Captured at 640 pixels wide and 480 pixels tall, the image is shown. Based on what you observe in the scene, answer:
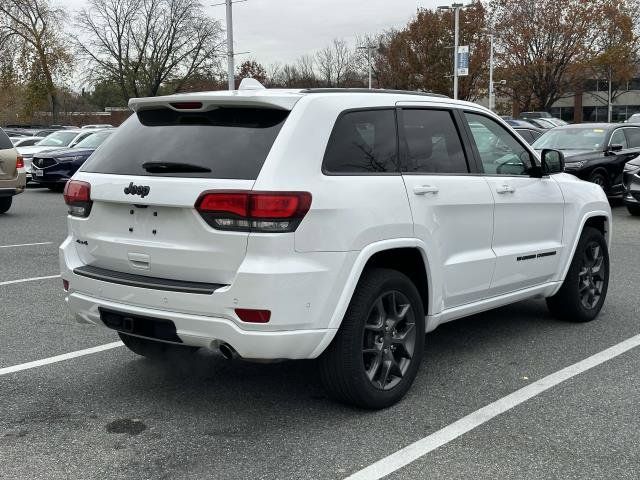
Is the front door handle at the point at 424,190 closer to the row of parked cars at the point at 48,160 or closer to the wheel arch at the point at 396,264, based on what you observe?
the wheel arch at the point at 396,264

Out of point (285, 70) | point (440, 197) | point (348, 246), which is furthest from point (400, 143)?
point (285, 70)

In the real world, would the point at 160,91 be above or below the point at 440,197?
above

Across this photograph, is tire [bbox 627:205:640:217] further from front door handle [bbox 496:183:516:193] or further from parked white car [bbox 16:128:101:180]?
parked white car [bbox 16:128:101:180]

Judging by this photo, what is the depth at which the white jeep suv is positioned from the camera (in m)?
3.66

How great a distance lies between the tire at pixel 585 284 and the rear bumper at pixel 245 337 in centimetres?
294

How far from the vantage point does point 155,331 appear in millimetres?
3934

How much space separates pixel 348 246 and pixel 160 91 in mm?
60059

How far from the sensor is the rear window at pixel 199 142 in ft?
12.4

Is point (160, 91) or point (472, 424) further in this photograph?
point (160, 91)

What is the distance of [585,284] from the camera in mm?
6188

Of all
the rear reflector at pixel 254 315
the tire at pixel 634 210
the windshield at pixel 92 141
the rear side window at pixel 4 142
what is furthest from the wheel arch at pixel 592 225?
the windshield at pixel 92 141

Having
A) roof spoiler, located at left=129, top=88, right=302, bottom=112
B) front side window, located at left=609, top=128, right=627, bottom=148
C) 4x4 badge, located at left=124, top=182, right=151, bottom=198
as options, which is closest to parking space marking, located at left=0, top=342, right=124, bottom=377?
4x4 badge, located at left=124, top=182, right=151, bottom=198

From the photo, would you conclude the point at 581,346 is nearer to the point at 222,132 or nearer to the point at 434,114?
the point at 434,114

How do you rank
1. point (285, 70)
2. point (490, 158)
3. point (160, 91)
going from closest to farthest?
point (490, 158), point (160, 91), point (285, 70)
